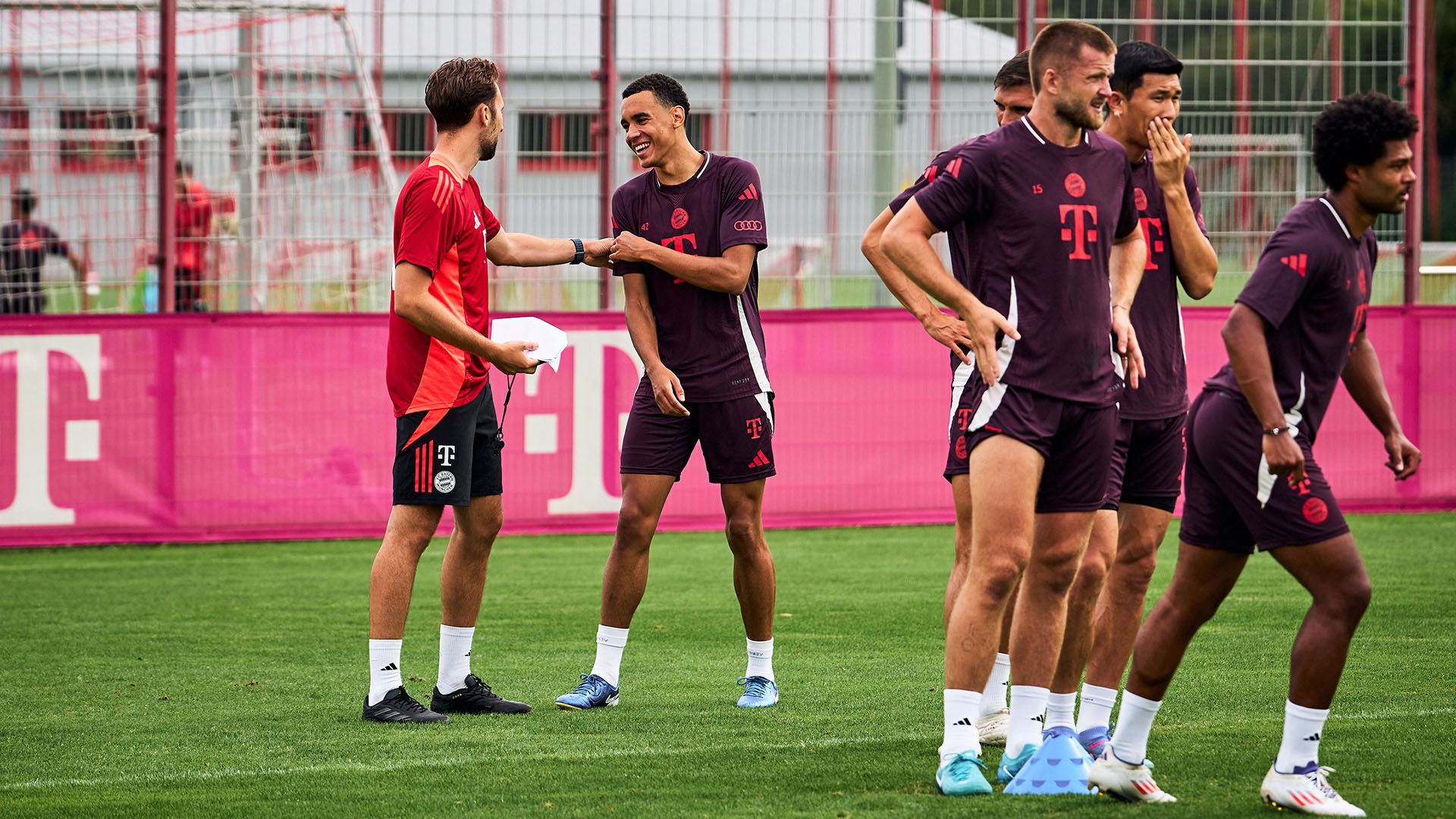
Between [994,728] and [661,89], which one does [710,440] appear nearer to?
[661,89]

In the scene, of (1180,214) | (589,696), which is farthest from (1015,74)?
(589,696)

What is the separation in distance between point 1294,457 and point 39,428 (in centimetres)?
799

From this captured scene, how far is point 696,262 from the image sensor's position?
557 centimetres

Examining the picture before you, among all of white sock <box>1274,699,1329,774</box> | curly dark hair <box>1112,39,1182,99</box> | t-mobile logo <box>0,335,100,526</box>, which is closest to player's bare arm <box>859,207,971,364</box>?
curly dark hair <box>1112,39,1182,99</box>

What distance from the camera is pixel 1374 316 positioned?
11031 millimetres

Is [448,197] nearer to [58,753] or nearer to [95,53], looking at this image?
[58,753]

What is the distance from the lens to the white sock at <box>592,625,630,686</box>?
217 inches

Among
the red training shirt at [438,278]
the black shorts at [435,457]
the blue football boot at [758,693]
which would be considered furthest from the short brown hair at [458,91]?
the blue football boot at [758,693]

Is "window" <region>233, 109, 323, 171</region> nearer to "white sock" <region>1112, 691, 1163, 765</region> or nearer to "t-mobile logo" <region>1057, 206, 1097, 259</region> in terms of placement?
"t-mobile logo" <region>1057, 206, 1097, 259</region>

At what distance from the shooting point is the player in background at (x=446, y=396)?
5.13 m

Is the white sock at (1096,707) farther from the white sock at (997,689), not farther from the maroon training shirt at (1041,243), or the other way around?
the maroon training shirt at (1041,243)

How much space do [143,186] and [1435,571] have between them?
321 inches

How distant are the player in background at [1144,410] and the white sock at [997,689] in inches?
16.0

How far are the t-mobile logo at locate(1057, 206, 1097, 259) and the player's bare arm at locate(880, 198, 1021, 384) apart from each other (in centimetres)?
25
